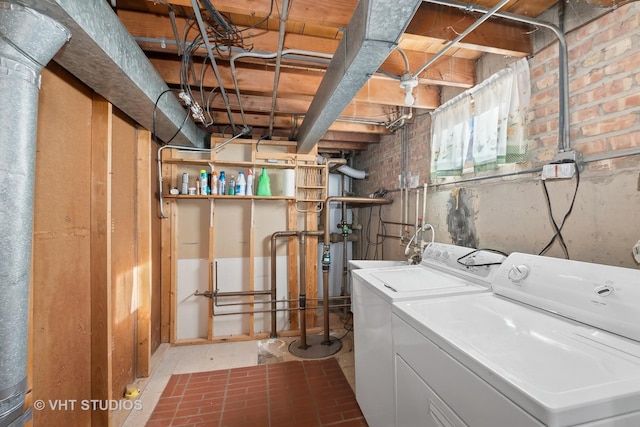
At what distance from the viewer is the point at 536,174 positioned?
1.47m

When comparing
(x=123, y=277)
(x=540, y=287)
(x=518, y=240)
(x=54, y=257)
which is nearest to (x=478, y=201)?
(x=518, y=240)

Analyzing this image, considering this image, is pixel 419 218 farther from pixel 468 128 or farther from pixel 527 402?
pixel 527 402

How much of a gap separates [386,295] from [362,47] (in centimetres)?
114

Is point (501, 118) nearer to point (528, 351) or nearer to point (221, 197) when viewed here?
point (528, 351)

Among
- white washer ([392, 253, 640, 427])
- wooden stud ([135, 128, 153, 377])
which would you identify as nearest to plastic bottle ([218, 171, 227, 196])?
wooden stud ([135, 128, 153, 377])

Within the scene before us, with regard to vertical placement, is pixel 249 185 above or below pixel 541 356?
above

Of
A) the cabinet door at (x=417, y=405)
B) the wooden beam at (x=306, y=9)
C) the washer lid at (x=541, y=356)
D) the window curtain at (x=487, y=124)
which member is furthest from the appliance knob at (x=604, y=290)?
the wooden beam at (x=306, y=9)

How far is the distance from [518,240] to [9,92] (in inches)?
94.5

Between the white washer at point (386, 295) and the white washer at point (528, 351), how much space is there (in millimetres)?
94

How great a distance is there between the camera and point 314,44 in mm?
1597

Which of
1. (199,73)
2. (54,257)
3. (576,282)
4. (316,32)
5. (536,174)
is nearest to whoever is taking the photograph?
(576,282)

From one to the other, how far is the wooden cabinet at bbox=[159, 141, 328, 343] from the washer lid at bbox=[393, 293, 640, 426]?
210cm

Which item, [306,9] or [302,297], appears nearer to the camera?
[306,9]

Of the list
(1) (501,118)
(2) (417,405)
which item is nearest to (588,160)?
(1) (501,118)
